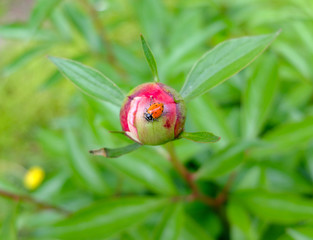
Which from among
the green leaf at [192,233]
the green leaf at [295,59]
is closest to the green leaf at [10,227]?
the green leaf at [192,233]

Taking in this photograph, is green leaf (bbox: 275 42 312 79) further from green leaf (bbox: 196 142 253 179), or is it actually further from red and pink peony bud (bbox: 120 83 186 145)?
red and pink peony bud (bbox: 120 83 186 145)

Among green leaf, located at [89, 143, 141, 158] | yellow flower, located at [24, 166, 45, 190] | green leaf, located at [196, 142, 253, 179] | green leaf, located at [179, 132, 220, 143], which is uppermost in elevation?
yellow flower, located at [24, 166, 45, 190]

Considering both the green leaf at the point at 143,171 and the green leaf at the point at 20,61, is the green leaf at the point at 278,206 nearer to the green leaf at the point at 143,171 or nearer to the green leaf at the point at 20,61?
the green leaf at the point at 143,171

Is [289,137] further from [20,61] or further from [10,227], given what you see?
[20,61]

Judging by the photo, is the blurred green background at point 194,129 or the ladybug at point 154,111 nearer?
the ladybug at point 154,111

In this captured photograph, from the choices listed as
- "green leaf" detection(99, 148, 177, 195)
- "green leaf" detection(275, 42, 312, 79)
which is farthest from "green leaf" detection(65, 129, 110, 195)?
"green leaf" detection(275, 42, 312, 79)

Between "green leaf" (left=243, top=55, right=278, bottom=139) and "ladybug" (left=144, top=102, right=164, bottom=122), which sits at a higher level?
"green leaf" (left=243, top=55, right=278, bottom=139)
